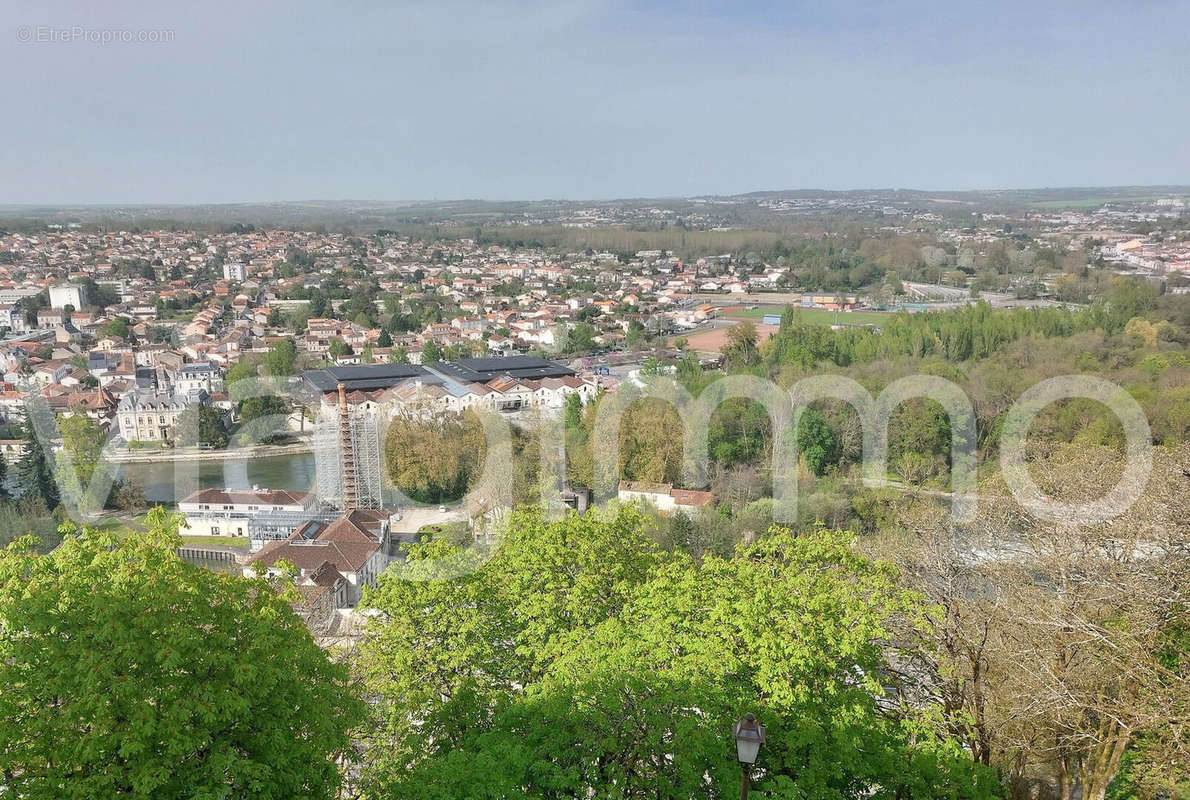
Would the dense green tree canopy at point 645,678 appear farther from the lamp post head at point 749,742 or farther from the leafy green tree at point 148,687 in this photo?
the lamp post head at point 749,742

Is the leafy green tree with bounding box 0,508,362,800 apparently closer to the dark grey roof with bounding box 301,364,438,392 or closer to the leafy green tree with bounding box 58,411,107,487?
the leafy green tree with bounding box 58,411,107,487

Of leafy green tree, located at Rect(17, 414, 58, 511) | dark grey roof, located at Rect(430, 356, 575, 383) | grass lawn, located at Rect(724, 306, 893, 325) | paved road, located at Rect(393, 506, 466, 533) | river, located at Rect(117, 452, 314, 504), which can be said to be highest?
grass lawn, located at Rect(724, 306, 893, 325)

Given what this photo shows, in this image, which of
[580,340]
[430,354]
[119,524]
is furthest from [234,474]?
[580,340]

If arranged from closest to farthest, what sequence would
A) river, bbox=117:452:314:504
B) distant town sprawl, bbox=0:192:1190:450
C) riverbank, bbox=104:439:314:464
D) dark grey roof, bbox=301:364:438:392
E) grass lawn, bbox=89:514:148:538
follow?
1. grass lawn, bbox=89:514:148:538
2. river, bbox=117:452:314:504
3. riverbank, bbox=104:439:314:464
4. dark grey roof, bbox=301:364:438:392
5. distant town sprawl, bbox=0:192:1190:450

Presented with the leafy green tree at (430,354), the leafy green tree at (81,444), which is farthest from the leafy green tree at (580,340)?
the leafy green tree at (81,444)

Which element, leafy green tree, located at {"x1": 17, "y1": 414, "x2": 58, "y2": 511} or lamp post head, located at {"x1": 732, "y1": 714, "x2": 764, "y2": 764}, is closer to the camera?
lamp post head, located at {"x1": 732, "y1": 714, "x2": 764, "y2": 764}

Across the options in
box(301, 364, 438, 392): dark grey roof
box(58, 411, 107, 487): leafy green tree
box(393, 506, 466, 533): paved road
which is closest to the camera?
box(393, 506, 466, 533): paved road

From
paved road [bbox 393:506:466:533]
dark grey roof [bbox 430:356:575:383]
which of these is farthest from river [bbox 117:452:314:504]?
dark grey roof [bbox 430:356:575:383]

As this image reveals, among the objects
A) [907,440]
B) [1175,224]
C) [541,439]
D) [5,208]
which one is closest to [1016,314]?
[907,440]
